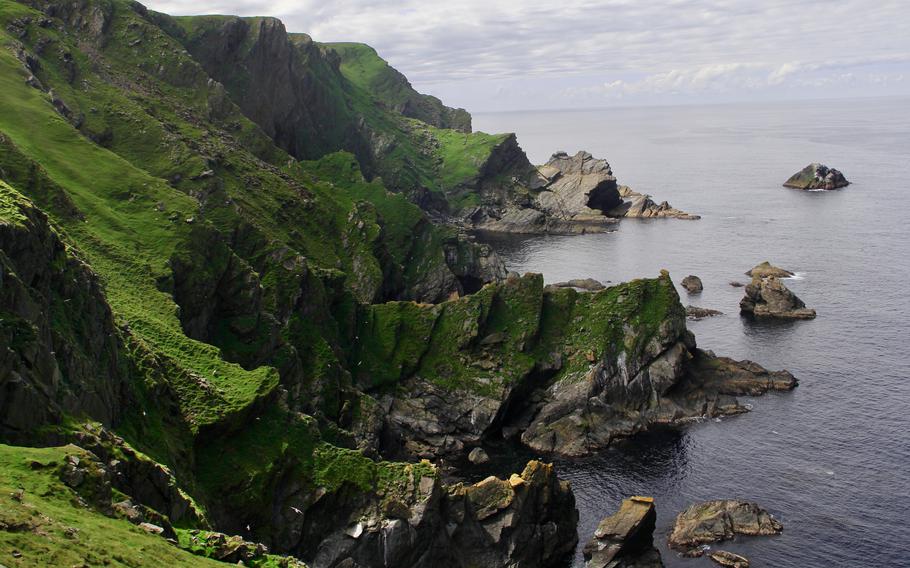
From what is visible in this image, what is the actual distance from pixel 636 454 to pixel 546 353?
22697mm

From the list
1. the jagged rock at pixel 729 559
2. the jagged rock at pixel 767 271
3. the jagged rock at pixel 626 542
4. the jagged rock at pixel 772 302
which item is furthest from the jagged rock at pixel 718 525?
the jagged rock at pixel 767 271

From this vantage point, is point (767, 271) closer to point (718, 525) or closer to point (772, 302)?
point (772, 302)

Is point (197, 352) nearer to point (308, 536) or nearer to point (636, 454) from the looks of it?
point (308, 536)

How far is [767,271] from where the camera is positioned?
609ft

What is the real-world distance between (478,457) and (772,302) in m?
81.4

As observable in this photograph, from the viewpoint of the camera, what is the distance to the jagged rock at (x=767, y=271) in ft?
605

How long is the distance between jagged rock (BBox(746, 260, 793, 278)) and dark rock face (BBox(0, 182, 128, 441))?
153 m

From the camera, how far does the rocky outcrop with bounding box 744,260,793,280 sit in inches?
7254

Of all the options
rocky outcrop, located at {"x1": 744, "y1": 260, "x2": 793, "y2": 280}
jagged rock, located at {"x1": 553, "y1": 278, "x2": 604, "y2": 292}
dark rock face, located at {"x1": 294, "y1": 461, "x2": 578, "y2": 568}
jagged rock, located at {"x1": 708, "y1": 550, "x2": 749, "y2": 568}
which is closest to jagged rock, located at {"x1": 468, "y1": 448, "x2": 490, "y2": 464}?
dark rock face, located at {"x1": 294, "y1": 461, "x2": 578, "y2": 568}

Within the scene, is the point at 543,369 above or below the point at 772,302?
below

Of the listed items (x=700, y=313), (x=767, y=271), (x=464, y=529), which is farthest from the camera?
(x=767, y=271)

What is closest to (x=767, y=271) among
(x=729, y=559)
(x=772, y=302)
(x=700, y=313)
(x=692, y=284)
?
(x=692, y=284)

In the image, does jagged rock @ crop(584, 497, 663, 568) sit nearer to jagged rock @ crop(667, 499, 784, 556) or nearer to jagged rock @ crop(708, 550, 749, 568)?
jagged rock @ crop(667, 499, 784, 556)

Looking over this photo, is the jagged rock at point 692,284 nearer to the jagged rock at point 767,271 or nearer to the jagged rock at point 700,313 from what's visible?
the jagged rock at point 700,313
